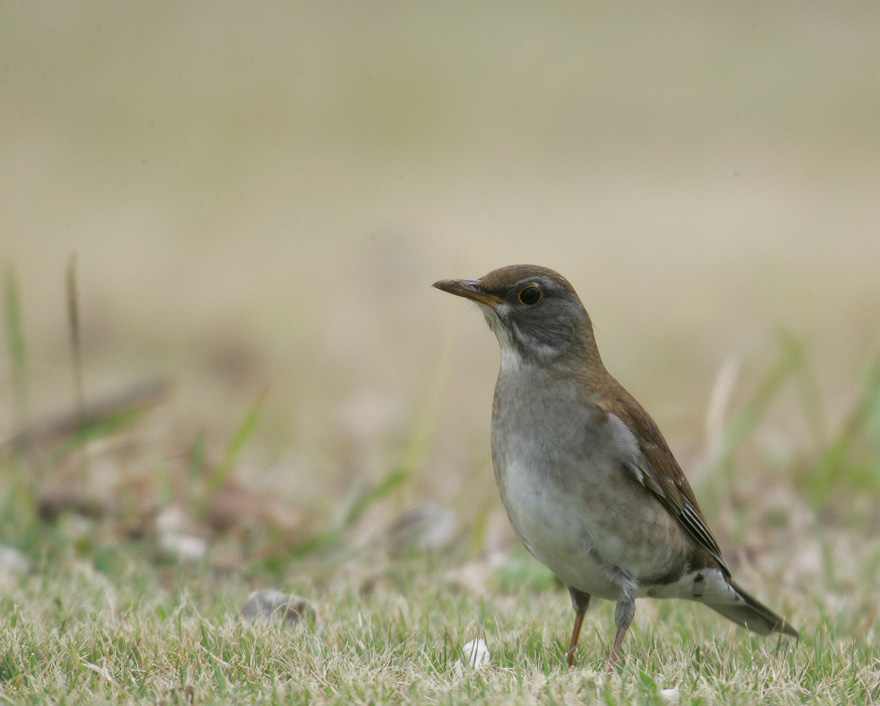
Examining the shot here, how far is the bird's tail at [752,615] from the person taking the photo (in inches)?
187

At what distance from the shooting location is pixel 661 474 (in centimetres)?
471

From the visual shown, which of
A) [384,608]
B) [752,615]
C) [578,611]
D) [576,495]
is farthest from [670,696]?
[384,608]

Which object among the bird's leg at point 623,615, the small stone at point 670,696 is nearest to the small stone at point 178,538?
the bird's leg at point 623,615

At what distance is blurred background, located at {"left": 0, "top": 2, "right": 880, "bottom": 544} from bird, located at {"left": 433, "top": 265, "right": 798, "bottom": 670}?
6.02ft

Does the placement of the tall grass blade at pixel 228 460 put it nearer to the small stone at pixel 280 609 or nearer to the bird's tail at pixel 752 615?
the small stone at pixel 280 609

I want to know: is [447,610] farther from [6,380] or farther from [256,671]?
[6,380]

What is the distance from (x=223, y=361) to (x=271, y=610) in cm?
629

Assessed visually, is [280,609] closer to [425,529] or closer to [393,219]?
[425,529]

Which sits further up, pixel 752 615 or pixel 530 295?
pixel 530 295

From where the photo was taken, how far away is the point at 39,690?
360cm

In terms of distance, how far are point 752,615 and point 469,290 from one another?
1809 millimetres

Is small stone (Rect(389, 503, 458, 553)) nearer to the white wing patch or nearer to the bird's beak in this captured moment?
the white wing patch

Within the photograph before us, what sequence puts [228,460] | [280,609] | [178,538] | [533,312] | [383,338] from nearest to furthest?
[280,609] < [533,312] < [178,538] < [228,460] < [383,338]

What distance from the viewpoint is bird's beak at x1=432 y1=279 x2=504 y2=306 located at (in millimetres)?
4730
